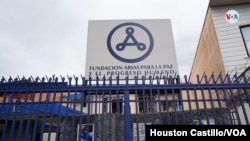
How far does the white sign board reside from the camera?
8000mm

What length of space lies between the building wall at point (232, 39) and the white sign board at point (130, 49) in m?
2.20

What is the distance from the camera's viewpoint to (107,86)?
4145 mm

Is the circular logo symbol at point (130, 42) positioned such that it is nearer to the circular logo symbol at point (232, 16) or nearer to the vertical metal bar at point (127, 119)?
the circular logo symbol at point (232, 16)

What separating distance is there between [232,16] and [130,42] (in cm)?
498

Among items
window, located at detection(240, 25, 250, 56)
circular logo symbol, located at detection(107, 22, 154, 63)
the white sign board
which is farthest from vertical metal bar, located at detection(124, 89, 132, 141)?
window, located at detection(240, 25, 250, 56)

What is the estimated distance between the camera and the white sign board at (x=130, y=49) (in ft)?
26.2

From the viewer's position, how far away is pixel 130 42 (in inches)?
343

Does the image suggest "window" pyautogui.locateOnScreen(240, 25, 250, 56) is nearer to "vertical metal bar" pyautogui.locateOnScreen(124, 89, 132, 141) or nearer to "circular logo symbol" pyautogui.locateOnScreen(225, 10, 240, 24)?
"circular logo symbol" pyautogui.locateOnScreen(225, 10, 240, 24)

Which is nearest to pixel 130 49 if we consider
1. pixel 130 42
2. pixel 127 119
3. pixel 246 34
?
pixel 130 42

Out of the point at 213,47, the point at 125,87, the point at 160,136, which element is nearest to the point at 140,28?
the point at 213,47

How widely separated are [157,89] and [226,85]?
146cm

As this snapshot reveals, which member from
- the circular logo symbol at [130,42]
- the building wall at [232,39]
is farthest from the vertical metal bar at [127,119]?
the building wall at [232,39]

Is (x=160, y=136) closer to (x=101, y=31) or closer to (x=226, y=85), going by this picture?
(x=226, y=85)

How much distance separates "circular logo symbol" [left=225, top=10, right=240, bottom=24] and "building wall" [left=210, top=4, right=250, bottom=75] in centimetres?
12
